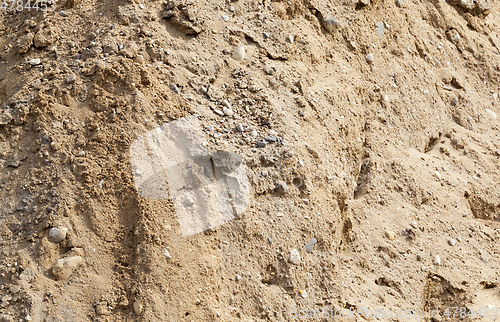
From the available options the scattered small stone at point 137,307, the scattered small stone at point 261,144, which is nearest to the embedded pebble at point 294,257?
the scattered small stone at point 261,144

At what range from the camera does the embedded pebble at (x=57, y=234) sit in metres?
2.59

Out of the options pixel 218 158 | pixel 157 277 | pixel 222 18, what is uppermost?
pixel 222 18

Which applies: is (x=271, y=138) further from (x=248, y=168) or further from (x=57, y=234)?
(x=57, y=234)

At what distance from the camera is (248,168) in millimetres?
3002

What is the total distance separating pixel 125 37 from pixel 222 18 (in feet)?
2.57

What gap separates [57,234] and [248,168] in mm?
1215

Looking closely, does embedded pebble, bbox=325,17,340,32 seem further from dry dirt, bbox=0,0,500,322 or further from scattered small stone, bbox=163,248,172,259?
scattered small stone, bbox=163,248,172,259

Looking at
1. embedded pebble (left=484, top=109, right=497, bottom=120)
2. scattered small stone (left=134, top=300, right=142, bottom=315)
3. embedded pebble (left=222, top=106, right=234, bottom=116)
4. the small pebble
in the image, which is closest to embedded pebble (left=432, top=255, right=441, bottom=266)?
the small pebble

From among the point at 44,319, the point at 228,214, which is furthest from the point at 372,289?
the point at 44,319

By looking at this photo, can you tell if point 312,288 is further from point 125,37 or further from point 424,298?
point 125,37

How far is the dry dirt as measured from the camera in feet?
8.59

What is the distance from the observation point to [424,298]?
326 centimetres

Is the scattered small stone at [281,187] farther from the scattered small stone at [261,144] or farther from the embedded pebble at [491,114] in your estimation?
the embedded pebble at [491,114]

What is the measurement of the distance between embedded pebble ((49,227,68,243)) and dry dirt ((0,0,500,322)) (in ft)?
0.09
